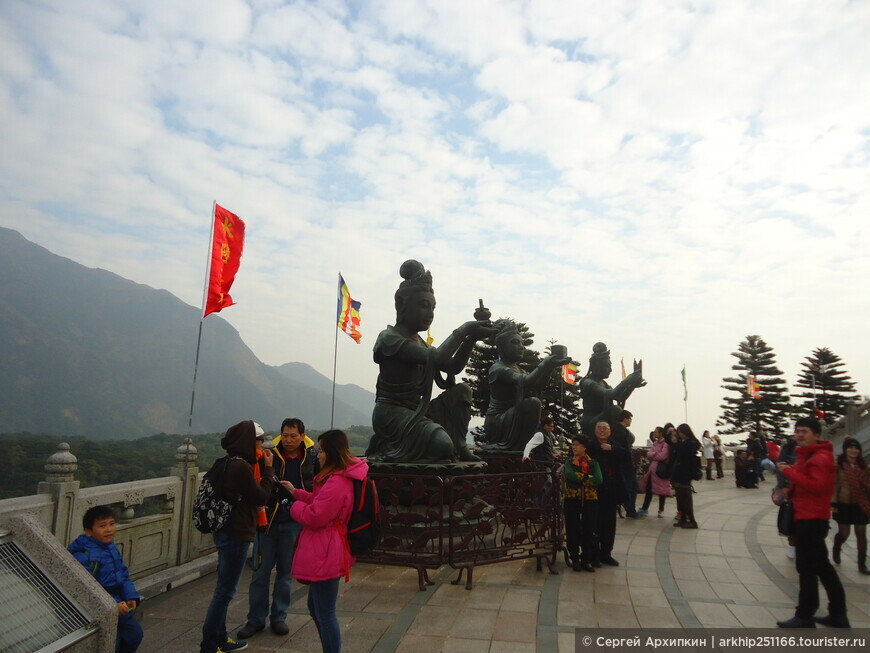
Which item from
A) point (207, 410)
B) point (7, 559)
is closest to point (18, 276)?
point (207, 410)

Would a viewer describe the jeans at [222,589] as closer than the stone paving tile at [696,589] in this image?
Yes

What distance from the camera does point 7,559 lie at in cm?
266

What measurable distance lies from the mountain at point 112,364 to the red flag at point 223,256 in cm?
2878

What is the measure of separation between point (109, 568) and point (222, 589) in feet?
2.37

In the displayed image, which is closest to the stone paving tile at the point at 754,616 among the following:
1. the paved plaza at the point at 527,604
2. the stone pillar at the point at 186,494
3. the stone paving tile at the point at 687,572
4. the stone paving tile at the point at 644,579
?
the paved plaza at the point at 527,604

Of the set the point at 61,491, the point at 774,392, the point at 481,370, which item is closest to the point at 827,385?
the point at 774,392

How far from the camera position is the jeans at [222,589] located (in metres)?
3.64

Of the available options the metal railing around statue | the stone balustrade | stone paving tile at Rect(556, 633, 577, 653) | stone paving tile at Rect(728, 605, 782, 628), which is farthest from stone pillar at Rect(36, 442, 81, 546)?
stone paving tile at Rect(728, 605, 782, 628)

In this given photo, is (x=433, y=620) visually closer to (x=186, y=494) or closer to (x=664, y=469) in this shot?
(x=186, y=494)

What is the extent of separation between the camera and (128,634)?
A: 317cm

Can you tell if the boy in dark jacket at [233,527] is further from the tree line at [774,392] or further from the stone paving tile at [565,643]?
the tree line at [774,392]

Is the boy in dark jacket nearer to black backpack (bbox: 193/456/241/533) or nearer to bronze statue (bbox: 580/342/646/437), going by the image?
black backpack (bbox: 193/456/241/533)

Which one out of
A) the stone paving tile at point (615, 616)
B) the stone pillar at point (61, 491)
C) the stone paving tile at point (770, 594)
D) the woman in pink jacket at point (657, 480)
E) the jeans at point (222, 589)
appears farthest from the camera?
the woman in pink jacket at point (657, 480)

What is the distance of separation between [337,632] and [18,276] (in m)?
53.3
